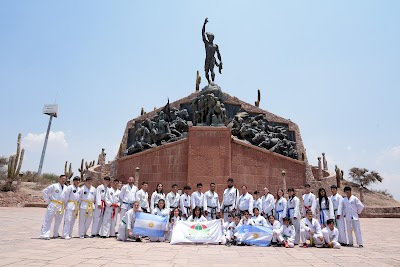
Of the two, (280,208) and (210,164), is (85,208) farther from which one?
(210,164)

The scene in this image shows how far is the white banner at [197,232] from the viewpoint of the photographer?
7.35 metres

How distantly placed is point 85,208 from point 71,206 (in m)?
0.38

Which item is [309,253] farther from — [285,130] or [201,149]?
[285,130]

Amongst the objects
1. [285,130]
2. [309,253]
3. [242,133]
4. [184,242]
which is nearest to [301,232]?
[309,253]

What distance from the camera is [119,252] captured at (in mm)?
5711

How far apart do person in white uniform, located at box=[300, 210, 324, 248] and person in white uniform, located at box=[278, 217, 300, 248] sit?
0.26 metres

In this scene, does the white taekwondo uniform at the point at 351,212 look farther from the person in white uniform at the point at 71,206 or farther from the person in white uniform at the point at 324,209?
the person in white uniform at the point at 71,206

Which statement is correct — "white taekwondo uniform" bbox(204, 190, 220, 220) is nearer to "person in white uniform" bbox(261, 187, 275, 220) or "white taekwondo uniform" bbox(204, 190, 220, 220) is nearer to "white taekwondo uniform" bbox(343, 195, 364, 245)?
"person in white uniform" bbox(261, 187, 275, 220)

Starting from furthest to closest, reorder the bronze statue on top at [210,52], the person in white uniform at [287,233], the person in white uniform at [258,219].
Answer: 1. the bronze statue on top at [210,52]
2. the person in white uniform at [258,219]
3. the person in white uniform at [287,233]

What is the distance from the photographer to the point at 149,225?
770 cm

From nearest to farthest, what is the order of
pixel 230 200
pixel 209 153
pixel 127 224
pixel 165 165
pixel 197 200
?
1. pixel 127 224
2. pixel 197 200
3. pixel 230 200
4. pixel 209 153
5. pixel 165 165

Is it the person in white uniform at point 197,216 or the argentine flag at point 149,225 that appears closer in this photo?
the argentine flag at point 149,225

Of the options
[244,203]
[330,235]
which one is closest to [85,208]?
[244,203]

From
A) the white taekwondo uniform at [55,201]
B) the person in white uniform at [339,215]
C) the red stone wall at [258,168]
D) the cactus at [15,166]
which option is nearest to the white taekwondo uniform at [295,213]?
the person in white uniform at [339,215]
